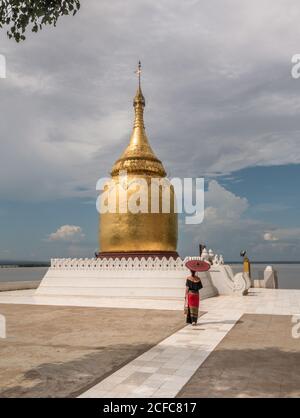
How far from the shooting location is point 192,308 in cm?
1403

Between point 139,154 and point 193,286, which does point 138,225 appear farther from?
point 193,286

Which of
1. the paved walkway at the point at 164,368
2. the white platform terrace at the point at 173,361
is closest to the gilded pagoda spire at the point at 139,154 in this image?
the white platform terrace at the point at 173,361

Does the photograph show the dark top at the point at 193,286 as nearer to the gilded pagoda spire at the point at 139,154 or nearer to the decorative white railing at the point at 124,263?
the decorative white railing at the point at 124,263

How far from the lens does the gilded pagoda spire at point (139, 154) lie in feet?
104

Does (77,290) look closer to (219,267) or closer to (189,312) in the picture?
(219,267)

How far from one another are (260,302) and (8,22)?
Answer: 1869cm

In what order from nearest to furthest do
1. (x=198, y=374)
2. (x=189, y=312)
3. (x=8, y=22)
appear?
1. (x=198, y=374)
2. (x=8, y=22)
3. (x=189, y=312)

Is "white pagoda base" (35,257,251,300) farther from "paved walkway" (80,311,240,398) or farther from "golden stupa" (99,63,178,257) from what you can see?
"paved walkway" (80,311,240,398)

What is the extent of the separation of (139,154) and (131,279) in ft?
38.4

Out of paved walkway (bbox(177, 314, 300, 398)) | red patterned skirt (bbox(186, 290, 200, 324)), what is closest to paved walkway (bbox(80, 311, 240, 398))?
paved walkway (bbox(177, 314, 300, 398))

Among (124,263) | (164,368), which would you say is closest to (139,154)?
(124,263)

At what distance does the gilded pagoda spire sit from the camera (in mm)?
31628

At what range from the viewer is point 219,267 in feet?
92.3
